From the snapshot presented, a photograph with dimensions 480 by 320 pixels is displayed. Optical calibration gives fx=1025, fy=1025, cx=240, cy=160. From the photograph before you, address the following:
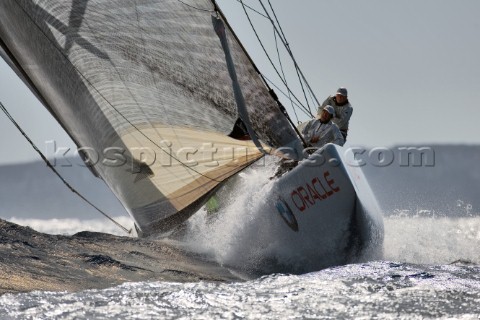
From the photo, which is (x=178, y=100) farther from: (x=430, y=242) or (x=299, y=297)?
(x=430, y=242)

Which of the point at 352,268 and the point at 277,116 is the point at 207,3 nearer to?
the point at 277,116

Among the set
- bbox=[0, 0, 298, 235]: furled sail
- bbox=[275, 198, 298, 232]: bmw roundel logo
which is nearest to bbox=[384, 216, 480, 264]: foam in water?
bbox=[275, 198, 298, 232]: bmw roundel logo

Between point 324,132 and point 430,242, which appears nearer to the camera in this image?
point 324,132

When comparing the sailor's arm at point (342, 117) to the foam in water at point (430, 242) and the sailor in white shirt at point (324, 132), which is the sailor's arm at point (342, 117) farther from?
the foam in water at point (430, 242)

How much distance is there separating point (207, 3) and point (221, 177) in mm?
1627

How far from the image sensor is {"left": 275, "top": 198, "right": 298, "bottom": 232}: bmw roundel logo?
875 cm

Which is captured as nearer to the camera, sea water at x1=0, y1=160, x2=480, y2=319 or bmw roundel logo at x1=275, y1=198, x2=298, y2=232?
sea water at x1=0, y1=160, x2=480, y2=319

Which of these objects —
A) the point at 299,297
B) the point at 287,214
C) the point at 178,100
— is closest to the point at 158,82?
the point at 178,100

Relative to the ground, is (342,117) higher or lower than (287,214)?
higher

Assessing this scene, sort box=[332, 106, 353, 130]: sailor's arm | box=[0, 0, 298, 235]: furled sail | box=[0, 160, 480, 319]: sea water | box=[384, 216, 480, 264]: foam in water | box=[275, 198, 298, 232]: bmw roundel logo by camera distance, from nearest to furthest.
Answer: box=[0, 160, 480, 319]: sea water < box=[275, 198, 298, 232]: bmw roundel logo < box=[0, 0, 298, 235]: furled sail < box=[384, 216, 480, 264]: foam in water < box=[332, 106, 353, 130]: sailor's arm

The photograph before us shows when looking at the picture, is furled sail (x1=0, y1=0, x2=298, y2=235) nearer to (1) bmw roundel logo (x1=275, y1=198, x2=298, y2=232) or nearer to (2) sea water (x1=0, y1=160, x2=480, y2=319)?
(1) bmw roundel logo (x1=275, y1=198, x2=298, y2=232)

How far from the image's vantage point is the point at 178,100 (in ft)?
30.5

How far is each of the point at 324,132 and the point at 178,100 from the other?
149 centimetres

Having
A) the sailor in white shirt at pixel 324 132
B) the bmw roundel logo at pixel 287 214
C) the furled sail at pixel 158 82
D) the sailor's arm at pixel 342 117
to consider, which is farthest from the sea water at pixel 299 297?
the sailor's arm at pixel 342 117
